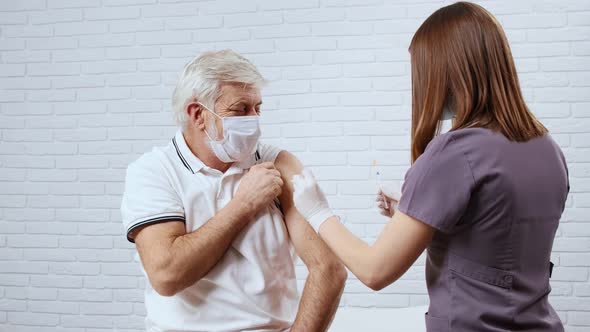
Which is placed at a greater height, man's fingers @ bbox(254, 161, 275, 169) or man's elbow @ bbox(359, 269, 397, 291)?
man's fingers @ bbox(254, 161, 275, 169)

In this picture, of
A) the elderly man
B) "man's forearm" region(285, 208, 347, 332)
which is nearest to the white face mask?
the elderly man

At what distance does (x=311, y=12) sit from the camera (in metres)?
3.00

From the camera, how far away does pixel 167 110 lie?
3135 mm

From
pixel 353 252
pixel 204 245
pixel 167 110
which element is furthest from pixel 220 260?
pixel 167 110

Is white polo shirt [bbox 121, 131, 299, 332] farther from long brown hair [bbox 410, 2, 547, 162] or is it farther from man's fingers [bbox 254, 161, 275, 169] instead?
long brown hair [bbox 410, 2, 547, 162]

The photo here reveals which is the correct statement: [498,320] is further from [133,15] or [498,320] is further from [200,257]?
[133,15]

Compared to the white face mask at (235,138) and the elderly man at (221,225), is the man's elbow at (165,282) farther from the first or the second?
the white face mask at (235,138)

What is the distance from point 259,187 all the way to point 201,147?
0.85 feet

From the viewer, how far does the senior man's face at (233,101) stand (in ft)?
5.26

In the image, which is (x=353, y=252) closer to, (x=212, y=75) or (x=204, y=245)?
(x=204, y=245)

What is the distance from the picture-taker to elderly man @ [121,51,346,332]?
146 centimetres

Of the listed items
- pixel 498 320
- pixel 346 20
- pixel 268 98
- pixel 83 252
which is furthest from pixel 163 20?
pixel 498 320

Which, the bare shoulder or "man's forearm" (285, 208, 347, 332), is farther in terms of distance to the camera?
the bare shoulder

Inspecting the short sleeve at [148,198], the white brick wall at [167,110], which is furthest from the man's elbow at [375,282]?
the white brick wall at [167,110]
